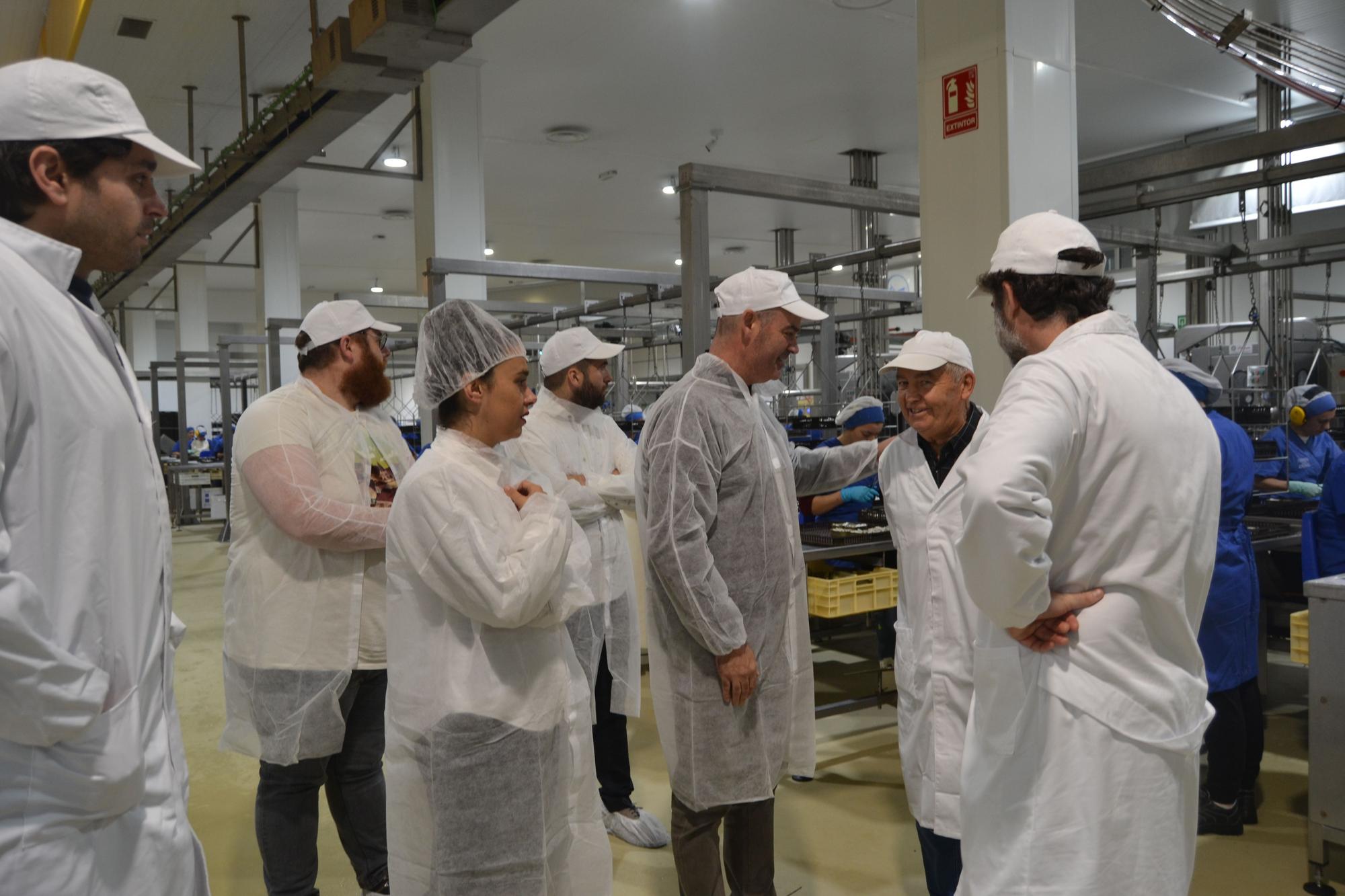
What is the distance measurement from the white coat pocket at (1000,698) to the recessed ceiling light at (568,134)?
6618 millimetres

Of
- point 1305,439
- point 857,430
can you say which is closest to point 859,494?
point 857,430

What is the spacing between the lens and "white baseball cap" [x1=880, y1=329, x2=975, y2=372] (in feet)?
7.34

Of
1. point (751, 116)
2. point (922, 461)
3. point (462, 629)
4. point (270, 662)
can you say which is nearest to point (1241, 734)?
point (922, 461)

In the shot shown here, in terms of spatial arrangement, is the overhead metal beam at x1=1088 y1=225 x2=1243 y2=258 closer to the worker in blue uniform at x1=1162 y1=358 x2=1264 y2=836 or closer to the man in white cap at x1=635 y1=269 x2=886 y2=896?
the worker in blue uniform at x1=1162 y1=358 x2=1264 y2=836

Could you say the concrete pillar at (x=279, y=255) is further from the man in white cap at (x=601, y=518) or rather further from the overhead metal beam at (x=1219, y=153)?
the overhead metal beam at (x=1219, y=153)

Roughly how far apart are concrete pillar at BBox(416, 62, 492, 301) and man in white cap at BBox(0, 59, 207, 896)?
4.79 m

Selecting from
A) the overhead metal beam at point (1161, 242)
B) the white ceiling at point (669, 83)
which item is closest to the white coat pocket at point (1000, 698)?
the overhead metal beam at point (1161, 242)

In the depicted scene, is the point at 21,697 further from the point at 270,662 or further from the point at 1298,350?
Answer: the point at 1298,350

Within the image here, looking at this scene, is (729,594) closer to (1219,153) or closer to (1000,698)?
(1000,698)

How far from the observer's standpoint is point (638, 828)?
2.89 meters

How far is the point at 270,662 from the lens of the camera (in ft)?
7.10

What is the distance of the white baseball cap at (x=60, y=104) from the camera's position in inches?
43.8

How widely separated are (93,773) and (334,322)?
1470 mm

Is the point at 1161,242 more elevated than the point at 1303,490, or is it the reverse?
the point at 1161,242
